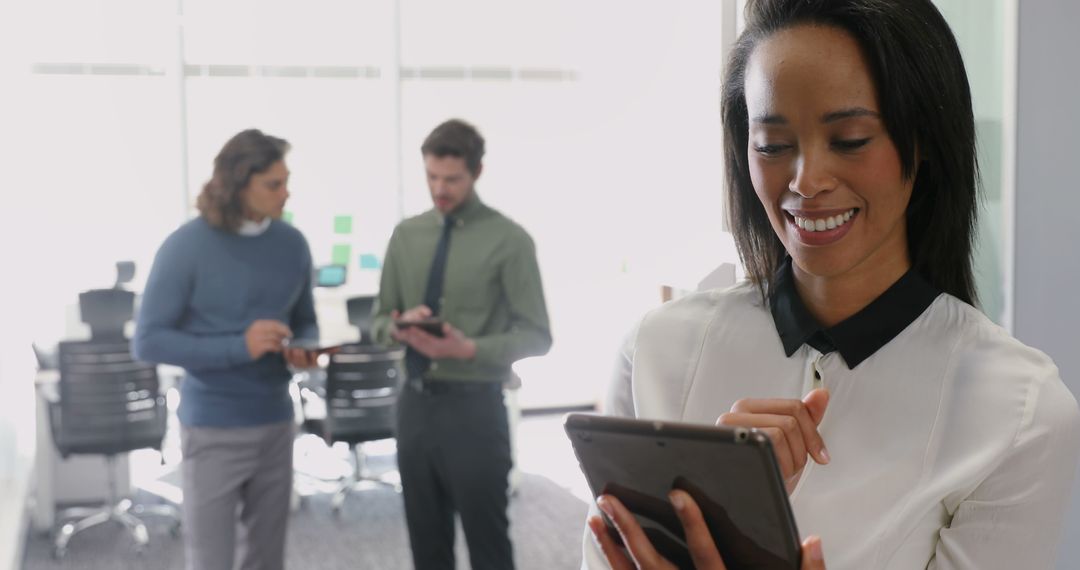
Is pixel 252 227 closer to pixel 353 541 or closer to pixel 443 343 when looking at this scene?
pixel 443 343

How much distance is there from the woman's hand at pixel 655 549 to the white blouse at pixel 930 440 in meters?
0.18

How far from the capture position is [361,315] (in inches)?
262

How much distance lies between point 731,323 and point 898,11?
15.9 inches

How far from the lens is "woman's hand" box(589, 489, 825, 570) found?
103cm

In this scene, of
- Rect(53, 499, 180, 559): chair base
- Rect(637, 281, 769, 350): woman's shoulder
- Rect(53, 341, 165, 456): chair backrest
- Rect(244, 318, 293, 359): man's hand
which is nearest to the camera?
Rect(637, 281, 769, 350): woman's shoulder

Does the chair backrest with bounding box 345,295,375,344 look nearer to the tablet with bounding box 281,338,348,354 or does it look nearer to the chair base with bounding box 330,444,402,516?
the chair base with bounding box 330,444,402,516

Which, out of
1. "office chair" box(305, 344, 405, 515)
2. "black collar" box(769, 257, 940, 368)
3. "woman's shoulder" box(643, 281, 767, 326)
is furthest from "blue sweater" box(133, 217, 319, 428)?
"black collar" box(769, 257, 940, 368)

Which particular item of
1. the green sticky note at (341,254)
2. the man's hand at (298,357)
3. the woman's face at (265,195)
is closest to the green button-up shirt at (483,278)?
the man's hand at (298,357)

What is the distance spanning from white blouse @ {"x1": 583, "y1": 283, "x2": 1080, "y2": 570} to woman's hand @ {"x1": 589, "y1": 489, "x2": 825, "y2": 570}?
18 centimetres

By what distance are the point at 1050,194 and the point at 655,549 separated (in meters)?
1.96

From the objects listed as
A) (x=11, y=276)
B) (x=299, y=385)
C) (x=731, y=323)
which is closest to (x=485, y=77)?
(x=299, y=385)

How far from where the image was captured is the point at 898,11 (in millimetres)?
1202

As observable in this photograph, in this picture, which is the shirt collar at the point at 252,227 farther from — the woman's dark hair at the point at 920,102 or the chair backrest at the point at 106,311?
the chair backrest at the point at 106,311

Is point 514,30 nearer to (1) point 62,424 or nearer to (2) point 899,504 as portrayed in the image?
(1) point 62,424
